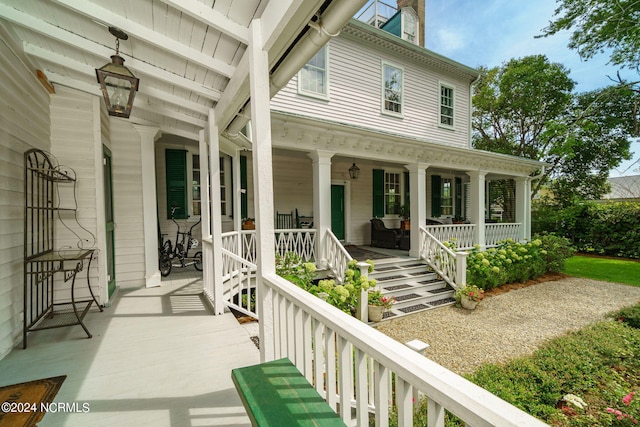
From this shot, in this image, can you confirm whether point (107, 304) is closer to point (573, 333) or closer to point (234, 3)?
point (234, 3)

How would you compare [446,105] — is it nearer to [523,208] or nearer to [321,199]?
[523,208]

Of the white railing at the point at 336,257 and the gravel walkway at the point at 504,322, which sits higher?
the white railing at the point at 336,257

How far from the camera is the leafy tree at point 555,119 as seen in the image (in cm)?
1468

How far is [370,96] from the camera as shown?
311 inches

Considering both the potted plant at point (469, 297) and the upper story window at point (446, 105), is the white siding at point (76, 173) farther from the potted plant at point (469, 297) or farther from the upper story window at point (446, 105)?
the upper story window at point (446, 105)

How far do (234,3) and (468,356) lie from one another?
4.52 meters

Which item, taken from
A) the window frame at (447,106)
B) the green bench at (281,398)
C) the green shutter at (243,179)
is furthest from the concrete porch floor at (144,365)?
the window frame at (447,106)

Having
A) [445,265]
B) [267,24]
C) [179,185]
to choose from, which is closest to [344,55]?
[179,185]

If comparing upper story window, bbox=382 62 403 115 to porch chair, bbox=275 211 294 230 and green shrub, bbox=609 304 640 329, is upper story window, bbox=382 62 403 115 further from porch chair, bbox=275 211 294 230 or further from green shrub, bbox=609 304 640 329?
green shrub, bbox=609 304 640 329

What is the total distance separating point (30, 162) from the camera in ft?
10.2

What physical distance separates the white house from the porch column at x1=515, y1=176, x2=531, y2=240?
0.07 metres

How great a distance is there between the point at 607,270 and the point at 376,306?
909 cm

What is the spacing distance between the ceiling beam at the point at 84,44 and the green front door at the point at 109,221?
2.06 metres

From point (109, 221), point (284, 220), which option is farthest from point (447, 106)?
point (109, 221)
